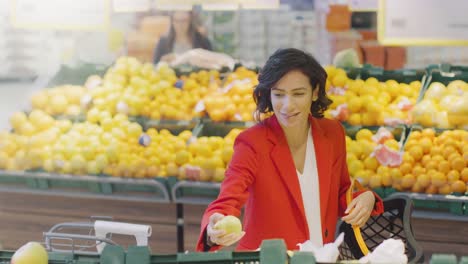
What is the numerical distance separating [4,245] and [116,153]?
38.3 inches

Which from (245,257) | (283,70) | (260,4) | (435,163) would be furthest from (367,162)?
(245,257)

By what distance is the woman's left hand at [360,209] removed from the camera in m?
2.73

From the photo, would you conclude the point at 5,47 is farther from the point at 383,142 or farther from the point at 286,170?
the point at 286,170

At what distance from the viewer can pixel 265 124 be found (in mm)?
2930

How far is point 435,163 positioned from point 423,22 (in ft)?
3.01

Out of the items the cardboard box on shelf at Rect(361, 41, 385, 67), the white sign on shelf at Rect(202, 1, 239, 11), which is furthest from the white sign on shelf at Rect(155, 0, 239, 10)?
the cardboard box on shelf at Rect(361, 41, 385, 67)

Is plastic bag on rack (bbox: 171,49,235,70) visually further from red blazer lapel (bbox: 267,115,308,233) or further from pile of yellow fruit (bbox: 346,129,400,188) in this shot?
red blazer lapel (bbox: 267,115,308,233)

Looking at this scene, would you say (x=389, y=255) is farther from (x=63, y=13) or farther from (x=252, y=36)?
(x=63, y=13)

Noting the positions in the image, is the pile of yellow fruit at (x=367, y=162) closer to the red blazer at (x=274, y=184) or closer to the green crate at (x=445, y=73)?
the green crate at (x=445, y=73)

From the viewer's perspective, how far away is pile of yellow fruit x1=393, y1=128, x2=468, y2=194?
166 inches

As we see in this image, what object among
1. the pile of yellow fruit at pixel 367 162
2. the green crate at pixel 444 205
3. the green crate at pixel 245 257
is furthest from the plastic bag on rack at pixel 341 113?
the green crate at pixel 245 257

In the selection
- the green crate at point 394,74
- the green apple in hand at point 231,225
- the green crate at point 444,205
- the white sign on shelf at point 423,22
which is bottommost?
the green crate at point 444,205

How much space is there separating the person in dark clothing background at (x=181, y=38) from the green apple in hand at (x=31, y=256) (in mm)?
3522

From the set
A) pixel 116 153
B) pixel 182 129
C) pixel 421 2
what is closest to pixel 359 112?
pixel 421 2
